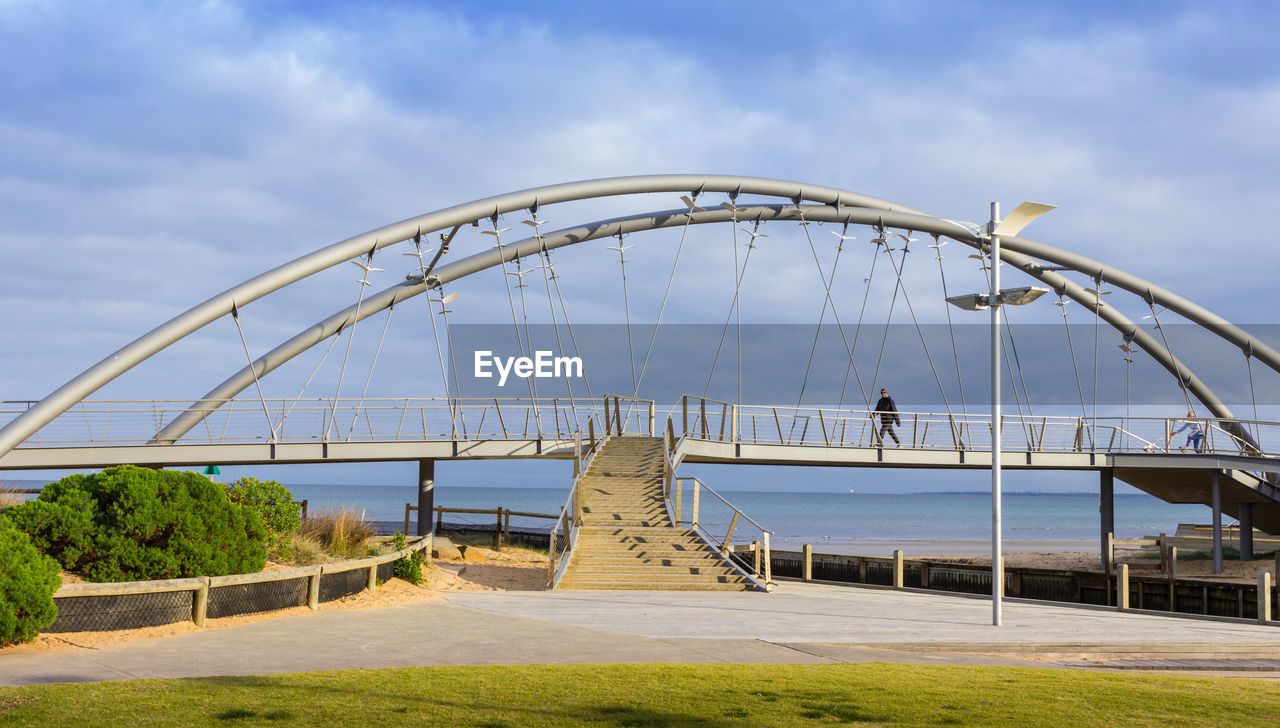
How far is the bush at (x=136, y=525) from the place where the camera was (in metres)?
12.2

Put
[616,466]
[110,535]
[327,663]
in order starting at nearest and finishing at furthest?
[327,663] < [110,535] < [616,466]

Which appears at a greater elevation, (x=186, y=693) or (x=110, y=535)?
(x=110, y=535)

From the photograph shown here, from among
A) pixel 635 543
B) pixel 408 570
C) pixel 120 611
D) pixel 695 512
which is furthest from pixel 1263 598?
pixel 120 611

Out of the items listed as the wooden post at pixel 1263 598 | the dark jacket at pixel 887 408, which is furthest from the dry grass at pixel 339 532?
the dark jacket at pixel 887 408

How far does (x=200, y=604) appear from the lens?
39.0 ft

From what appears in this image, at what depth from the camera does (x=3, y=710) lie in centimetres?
684

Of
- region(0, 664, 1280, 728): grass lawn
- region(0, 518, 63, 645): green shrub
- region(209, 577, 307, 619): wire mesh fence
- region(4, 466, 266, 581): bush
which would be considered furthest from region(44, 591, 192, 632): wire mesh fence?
region(0, 664, 1280, 728): grass lawn

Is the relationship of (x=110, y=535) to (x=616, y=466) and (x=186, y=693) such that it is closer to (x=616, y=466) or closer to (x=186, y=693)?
(x=186, y=693)

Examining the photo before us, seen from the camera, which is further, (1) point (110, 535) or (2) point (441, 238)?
(2) point (441, 238)

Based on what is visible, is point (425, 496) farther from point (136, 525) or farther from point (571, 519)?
point (136, 525)

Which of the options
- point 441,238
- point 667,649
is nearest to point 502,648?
point 667,649

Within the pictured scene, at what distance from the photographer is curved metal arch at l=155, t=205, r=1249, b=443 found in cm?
3014

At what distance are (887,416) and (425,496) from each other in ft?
48.6

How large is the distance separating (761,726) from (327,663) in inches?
176
